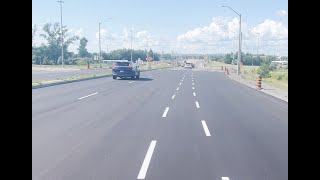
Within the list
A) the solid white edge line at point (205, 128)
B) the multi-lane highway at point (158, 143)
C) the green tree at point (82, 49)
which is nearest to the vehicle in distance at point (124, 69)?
the multi-lane highway at point (158, 143)

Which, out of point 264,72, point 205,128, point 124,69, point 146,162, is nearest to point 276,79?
point 264,72

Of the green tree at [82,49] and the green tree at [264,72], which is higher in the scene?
the green tree at [82,49]

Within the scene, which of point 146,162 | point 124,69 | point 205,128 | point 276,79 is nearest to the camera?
point 146,162

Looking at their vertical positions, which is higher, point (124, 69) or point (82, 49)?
point (82, 49)

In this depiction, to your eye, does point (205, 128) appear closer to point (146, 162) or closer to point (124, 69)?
point (146, 162)

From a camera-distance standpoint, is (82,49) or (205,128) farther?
(82,49)

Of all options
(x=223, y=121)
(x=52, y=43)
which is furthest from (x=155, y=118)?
(x=52, y=43)

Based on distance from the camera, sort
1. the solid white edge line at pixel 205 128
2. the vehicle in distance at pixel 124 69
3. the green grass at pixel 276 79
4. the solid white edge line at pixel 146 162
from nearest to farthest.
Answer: the solid white edge line at pixel 146 162 → the solid white edge line at pixel 205 128 → the green grass at pixel 276 79 → the vehicle in distance at pixel 124 69

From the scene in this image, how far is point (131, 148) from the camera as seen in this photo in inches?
320

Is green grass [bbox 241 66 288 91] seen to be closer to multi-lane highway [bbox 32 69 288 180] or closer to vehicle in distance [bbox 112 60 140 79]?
vehicle in distance [bbox 112 60 140 79]

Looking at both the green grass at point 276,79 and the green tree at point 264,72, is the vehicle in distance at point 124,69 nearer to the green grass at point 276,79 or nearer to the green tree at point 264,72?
the green grass at point 276,79

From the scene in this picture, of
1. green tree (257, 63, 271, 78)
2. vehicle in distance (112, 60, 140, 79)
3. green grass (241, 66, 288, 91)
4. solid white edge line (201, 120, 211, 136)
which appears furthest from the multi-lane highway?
green tree (257, 63, 271, 78)

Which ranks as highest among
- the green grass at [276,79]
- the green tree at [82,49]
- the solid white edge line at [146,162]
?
the green tree at [82,49]
